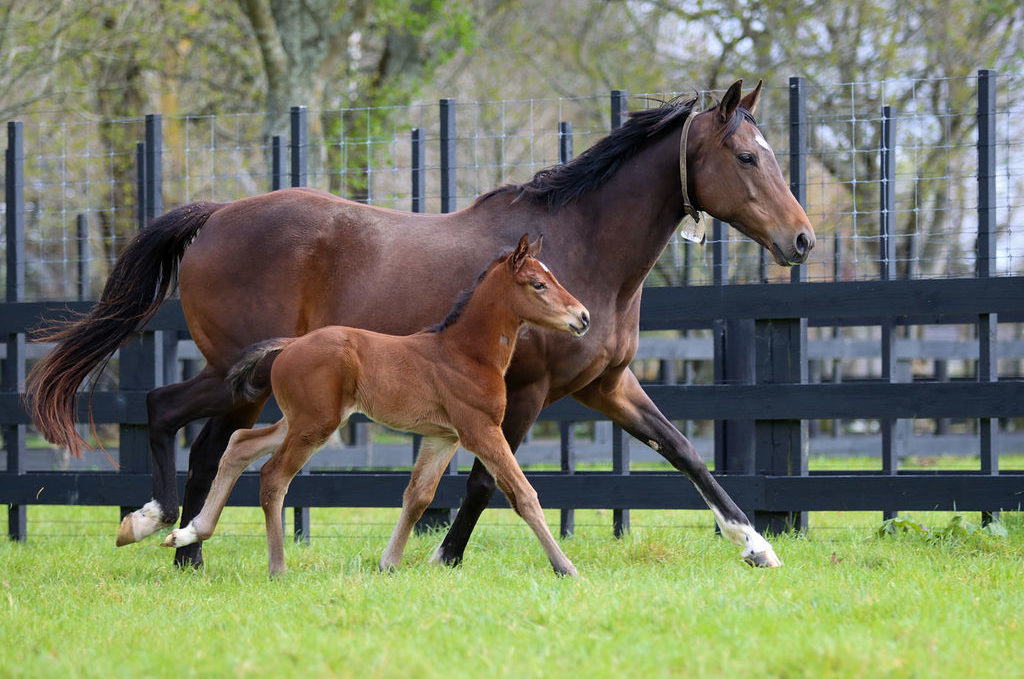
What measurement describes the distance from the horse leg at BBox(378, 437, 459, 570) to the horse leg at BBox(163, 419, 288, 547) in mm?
650

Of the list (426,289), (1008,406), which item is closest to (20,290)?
(426,289)

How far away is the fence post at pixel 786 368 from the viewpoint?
637 centimetres

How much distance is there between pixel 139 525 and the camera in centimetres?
514

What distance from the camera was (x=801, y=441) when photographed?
6.38 m

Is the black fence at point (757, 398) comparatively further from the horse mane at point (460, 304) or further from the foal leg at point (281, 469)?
the horse mane at point (460, 304)

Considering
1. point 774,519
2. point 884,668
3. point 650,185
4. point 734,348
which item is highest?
point 650,185

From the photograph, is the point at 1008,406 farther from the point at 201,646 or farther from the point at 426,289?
the point at 201,646

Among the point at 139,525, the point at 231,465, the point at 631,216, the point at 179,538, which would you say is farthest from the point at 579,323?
the point at 139,525

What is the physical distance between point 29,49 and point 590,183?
10.4 m

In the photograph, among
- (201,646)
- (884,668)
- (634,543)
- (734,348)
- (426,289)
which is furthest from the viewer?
(734,348)

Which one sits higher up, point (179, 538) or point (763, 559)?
point (179, 538)

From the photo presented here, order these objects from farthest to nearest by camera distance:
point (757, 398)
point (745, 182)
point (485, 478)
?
point (757, 398)
point (485, 478)
point (745, 182)

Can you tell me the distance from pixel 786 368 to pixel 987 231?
53.4 inches

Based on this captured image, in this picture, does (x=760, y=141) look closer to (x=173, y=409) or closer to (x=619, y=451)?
(x=619, y=451)
